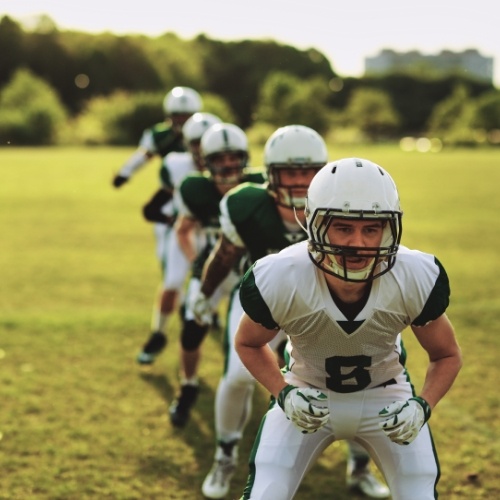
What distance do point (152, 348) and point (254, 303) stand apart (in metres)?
3.14

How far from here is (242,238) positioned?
3.62 m

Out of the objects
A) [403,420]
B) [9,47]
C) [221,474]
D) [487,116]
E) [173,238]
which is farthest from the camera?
[487,116]

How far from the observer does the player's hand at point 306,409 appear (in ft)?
7.76

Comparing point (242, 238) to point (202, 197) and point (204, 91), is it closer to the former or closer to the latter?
point (202, 197)

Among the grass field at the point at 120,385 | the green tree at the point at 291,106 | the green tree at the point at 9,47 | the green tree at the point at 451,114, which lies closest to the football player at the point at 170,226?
the grass field at the point at 120,385

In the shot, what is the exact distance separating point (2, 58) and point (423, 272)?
201 feet

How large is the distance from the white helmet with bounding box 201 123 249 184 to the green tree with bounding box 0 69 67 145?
4167cm

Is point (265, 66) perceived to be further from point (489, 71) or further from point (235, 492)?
point (489, 71)

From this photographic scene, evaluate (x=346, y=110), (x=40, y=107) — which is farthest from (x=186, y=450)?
(x=346, y=110)

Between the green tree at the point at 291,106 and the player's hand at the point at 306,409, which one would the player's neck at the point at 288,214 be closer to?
the player's hand at the point at 306,409

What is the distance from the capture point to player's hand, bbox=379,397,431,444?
234cm

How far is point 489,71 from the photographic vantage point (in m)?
172

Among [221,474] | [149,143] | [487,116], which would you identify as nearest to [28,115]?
[487,116]

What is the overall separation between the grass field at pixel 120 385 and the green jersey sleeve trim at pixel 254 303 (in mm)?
1420
